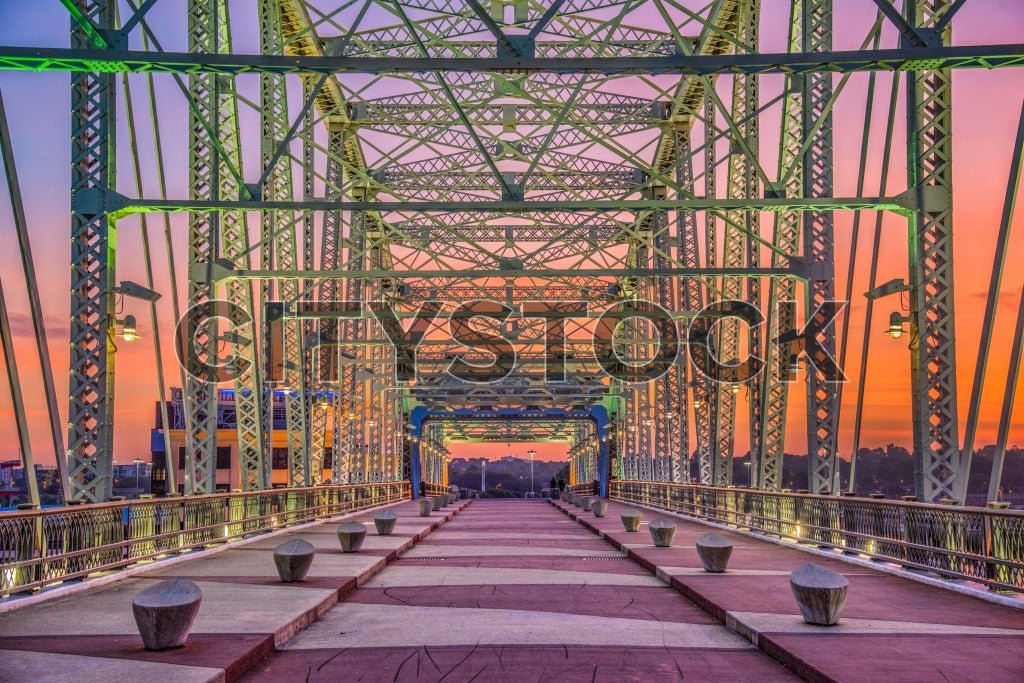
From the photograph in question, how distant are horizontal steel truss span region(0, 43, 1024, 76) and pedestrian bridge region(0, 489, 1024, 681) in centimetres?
628

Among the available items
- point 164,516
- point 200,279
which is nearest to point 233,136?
point 200,279

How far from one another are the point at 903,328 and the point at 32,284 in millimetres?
14036

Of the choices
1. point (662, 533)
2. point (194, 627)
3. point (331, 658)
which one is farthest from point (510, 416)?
point (331, 658)

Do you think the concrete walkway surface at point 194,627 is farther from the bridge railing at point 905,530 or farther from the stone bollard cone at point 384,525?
the stone bollard cone at point 384,525

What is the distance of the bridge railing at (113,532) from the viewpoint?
41.6 ft

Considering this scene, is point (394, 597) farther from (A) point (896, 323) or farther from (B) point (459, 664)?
(A) point (896, 323)

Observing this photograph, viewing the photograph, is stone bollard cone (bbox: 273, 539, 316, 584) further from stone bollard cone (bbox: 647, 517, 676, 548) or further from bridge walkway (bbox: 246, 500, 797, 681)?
stone bollard cone (bbox: 647, 517, 676, 548)

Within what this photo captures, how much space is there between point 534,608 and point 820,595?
157 inches

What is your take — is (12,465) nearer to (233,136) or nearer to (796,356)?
(233,136)

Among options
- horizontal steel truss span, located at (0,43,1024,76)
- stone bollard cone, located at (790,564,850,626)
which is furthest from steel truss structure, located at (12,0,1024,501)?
stone bollard cone, located at (790,564,850,626)

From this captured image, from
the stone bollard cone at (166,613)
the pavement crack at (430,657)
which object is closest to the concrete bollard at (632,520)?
the pavement crack at (430,657)

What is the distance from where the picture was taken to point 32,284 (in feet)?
53.9

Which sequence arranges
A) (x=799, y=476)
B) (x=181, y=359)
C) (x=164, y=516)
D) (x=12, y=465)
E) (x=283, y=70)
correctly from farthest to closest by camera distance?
(x=799, y=476)
(x=12, y=465)
(x=181, y=359)
(x=164, y=516)
(x=283, y=70)

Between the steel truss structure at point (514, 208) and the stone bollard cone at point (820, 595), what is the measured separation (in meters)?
8.11
